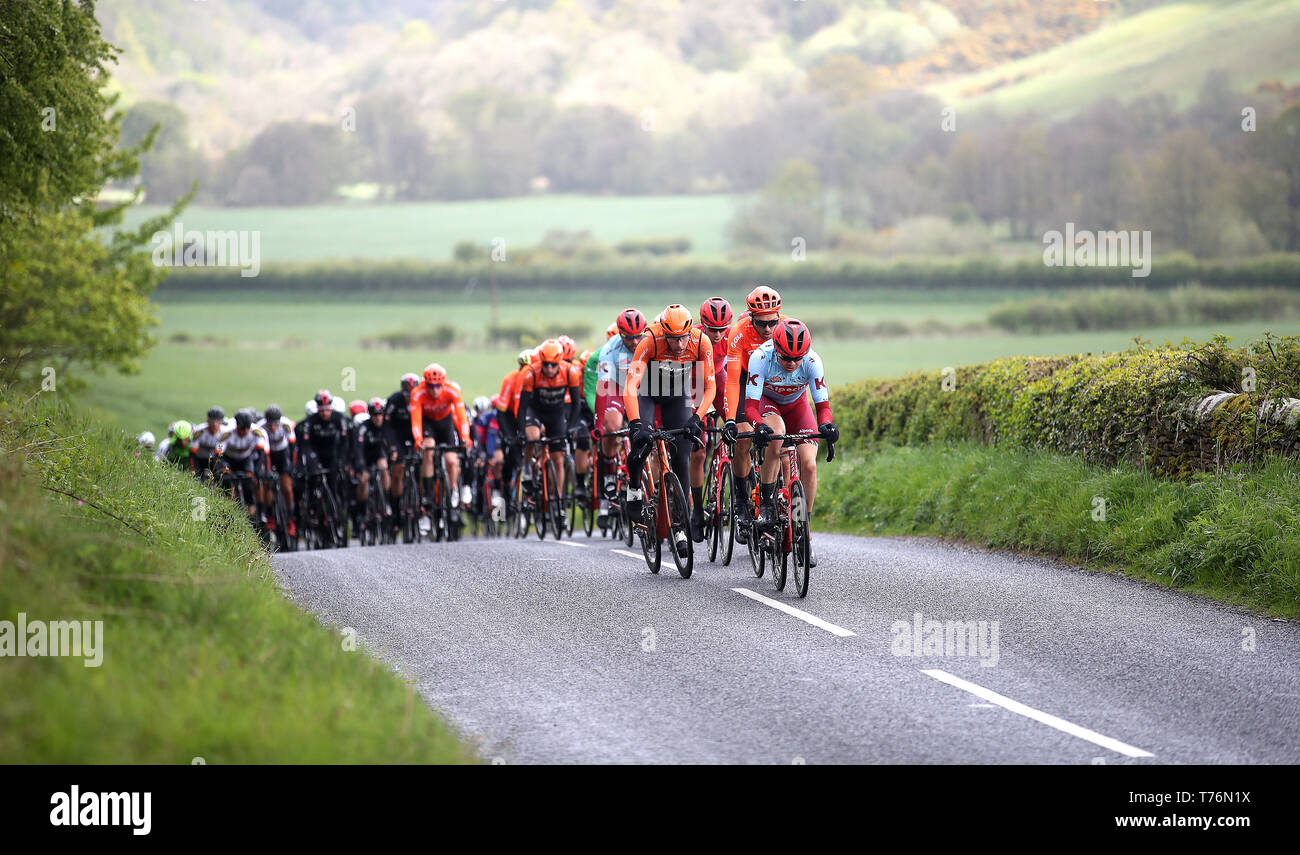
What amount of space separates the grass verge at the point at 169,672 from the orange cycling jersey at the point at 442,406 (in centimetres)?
976

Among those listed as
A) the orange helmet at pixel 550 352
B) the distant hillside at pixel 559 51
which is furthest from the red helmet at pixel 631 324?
the distant hillside at pixel 559 51

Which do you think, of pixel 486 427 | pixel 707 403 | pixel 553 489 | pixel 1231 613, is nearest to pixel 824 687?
pixel 1231 613

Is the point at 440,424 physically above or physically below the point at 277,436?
above

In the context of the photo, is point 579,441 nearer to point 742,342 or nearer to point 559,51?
point 742,342

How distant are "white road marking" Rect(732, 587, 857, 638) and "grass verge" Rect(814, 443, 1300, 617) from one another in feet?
9.53

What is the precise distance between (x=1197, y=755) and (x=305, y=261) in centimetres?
10138

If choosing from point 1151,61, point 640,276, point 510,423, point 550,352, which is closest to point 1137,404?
point 550,352

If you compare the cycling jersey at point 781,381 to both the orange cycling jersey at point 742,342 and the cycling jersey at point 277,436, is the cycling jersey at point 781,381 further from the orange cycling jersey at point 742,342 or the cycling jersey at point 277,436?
the cycling jersey at point 277,436

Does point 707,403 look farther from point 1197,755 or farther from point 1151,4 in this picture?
point 1151,4

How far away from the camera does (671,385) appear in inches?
489

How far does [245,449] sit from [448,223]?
93.9m

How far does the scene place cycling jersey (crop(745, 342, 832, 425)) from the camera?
10.9 metres

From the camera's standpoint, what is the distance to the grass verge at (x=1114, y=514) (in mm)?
9938
